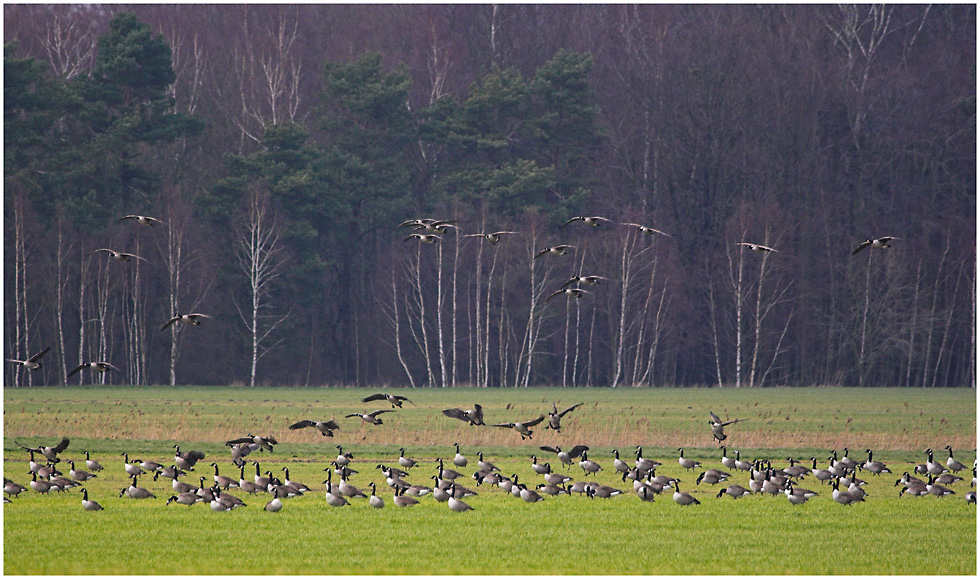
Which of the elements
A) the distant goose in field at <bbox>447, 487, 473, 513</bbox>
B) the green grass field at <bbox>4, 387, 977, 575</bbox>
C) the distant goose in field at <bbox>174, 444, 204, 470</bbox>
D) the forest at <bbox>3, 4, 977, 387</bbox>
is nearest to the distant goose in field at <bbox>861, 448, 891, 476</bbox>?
the green grass field at <bbox>4, 387, 977, 575</bbox>

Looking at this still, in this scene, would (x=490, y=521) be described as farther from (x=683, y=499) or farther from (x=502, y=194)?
(x=502, y=194)

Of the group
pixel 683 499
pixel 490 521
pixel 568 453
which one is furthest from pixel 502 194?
pixel 490 521

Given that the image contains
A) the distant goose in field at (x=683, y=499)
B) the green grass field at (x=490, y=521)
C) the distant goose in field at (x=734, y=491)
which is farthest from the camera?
the distant goose in field at (x=734, y=491)

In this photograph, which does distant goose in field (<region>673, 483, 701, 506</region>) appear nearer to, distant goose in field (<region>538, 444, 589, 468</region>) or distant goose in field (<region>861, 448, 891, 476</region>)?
distant goose in field (<region>538, 444, 589, 468</region>)

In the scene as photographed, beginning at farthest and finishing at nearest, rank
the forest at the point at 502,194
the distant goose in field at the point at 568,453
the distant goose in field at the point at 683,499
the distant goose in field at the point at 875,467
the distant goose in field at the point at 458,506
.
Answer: the forest at the point at 502,194
the distant goose in field at the point at 875,467
the distant goose in field at the point at 568,453
the distant goose in field at the point at 683,499
the distant goose in field at the point at 458,506

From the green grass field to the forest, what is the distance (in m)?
28.9

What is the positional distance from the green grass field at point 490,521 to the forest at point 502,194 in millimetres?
28862

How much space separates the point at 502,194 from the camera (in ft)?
208

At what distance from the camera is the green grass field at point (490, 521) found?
1460 cm

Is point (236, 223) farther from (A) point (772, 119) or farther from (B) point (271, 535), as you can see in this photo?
(B) point (271, 535)

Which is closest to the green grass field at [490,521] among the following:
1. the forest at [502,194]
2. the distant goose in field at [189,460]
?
the distant goose in field at [189,460]

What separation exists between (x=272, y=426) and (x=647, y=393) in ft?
88.3

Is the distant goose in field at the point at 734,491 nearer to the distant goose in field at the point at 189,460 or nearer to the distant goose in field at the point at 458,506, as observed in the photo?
the distant goose in field at the point at 458,506

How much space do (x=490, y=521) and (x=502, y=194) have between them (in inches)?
1821
